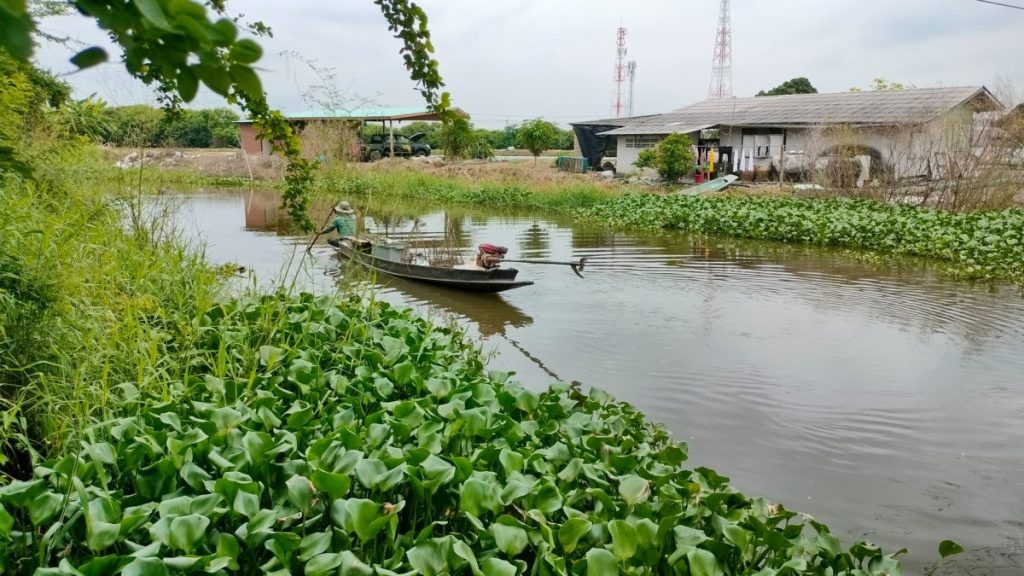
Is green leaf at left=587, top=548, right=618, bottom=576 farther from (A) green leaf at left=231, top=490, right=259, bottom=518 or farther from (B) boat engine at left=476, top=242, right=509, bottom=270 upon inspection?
(B) boat engine at left=476, top=242, right=509, bottom=270

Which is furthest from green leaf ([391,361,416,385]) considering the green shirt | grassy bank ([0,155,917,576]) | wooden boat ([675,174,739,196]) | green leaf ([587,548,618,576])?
wooden boat ([675,174,739,196])

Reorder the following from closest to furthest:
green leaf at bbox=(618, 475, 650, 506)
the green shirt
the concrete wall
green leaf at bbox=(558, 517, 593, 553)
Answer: green leaf at bbox=(558, 517, 593, 553), green leaf at bbox=(618, 475, 650, 506), the green shirt, the concrete wall

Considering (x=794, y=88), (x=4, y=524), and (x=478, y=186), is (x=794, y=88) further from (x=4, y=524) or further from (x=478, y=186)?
(x=4, y=524)

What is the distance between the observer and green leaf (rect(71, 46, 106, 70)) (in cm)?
81

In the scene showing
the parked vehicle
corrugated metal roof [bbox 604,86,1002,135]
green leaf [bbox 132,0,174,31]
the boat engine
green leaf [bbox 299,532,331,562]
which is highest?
corrugated metal roof [bbox 604,86,1002,135]

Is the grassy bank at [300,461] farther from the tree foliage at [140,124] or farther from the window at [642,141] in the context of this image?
the window at [642,141]

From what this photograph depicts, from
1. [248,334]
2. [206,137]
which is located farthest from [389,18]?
[206,137]

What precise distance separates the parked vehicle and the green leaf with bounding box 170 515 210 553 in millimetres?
30272

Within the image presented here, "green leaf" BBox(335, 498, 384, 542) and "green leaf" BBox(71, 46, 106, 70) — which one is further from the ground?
"green leaf" BBox(71, 46, 106, 70)

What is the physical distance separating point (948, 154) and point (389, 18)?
1828 centimetres

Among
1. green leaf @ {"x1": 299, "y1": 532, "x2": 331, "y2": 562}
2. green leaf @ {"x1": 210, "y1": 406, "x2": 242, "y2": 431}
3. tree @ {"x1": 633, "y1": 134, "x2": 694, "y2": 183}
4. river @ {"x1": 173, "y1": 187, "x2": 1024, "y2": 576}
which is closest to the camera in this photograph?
green leaf @ {"x1": 299, "y1": 532, "x2": 331, "y2": 562}

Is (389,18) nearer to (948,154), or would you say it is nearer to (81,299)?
(81,299)

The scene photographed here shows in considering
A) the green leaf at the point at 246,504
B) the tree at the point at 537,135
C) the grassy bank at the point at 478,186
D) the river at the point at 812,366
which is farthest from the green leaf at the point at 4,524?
the tree at the point at 537,135

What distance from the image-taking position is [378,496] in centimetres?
277
